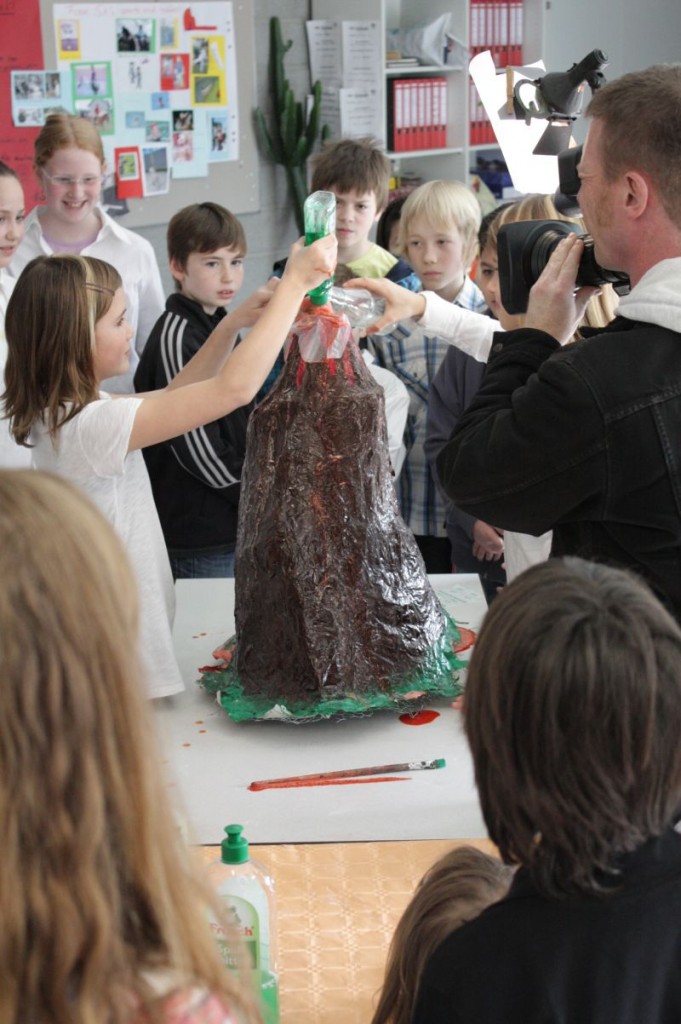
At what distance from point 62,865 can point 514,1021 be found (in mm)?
338

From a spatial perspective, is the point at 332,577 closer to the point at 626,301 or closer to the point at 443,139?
the point at 626,301

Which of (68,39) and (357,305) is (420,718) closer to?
(357,305)

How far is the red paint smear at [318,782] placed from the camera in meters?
1.61

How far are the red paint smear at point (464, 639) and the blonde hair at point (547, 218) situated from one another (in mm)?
511

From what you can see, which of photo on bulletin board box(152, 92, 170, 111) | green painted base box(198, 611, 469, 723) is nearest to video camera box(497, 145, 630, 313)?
green painted base box(198, 611, 469, 723)

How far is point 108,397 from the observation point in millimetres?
1888

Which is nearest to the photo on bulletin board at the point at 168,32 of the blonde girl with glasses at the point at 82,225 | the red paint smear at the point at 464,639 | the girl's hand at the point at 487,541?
the blonde girl with glasses at the point at 82,225

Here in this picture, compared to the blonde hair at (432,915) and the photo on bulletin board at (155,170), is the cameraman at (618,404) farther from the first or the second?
the photo on bulletin board at (155,170)

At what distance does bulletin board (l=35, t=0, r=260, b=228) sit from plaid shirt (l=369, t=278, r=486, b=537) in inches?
69.3

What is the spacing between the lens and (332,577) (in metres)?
1.77

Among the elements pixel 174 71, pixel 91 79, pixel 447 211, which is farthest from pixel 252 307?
pixel 174 71

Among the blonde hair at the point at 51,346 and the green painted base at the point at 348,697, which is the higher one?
the blonde hair at the point at 51,346

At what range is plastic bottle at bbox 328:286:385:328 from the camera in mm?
1821

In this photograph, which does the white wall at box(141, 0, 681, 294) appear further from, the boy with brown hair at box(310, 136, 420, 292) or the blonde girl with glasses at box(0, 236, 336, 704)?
the blonde girl with glasses at box(0, 236, 336, 704)
